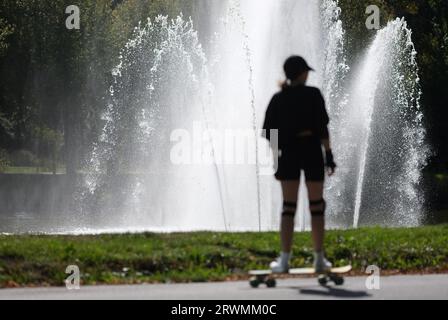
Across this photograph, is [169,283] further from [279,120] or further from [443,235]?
[443,235]

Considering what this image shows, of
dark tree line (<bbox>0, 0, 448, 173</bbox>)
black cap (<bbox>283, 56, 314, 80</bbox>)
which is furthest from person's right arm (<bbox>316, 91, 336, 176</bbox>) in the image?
dark tree line (<bbox>0, 0, 448, 173</bbox>)

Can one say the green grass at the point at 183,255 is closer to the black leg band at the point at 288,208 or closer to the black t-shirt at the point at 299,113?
the black leg band at the point at 288,208

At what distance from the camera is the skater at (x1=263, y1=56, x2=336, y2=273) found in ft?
29.5

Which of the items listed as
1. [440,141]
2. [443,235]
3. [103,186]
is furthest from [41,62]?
[443,235]

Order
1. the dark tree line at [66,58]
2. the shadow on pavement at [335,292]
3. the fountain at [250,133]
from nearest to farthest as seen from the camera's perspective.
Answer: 1. the shadow on pavement at [335,292]
2. the fountain at [250,133]
3. the dark tree line at [66,58]

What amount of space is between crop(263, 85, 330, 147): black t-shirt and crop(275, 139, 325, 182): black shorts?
8 centimetres

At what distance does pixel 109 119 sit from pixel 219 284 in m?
39.8

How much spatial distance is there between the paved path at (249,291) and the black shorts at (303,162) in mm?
985

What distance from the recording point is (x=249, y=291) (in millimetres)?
8883

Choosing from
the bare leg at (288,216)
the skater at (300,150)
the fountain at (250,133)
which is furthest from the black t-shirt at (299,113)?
the fountain at (250,133)

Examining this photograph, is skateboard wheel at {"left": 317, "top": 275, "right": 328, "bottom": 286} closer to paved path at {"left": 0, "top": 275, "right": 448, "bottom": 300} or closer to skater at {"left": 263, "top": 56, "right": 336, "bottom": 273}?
paved path at {"left": 0, "top": 275, "right": 448, "bottom": 300}

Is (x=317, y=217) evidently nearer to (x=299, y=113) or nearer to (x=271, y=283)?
(x=271, y=283)

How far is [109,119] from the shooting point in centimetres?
4906

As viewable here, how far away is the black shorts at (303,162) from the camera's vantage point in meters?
8.97
